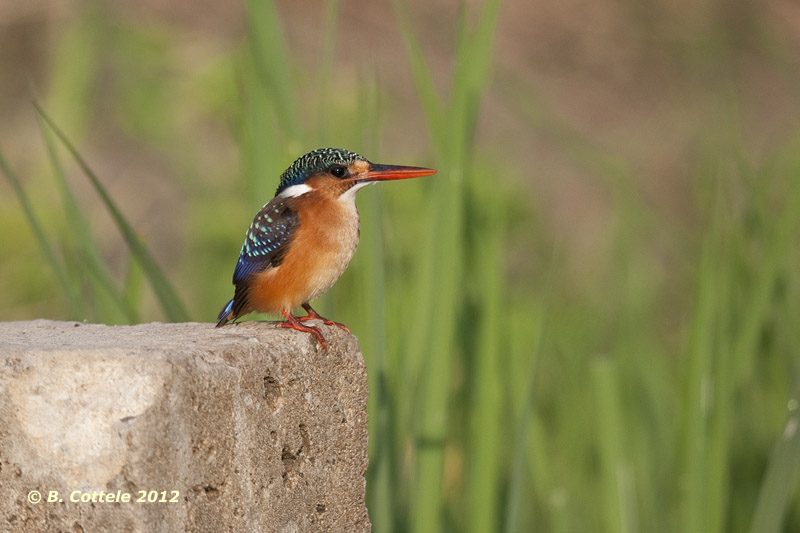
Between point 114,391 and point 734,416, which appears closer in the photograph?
point 114,391

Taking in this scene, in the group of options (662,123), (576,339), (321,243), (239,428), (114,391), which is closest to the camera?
(114,391)

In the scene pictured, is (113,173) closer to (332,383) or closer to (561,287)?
(561,287)

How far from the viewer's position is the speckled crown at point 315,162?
1.67m

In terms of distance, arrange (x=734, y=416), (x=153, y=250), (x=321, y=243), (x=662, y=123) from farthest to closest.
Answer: (x=662, y=123), (x=153, y=250), (x=734, y=416), (x=321, y=243)

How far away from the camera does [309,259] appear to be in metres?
1.62

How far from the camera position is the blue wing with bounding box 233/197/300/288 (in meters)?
1.64

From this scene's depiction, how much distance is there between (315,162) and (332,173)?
33 mm

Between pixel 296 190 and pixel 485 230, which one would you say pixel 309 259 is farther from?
pixel 485 230

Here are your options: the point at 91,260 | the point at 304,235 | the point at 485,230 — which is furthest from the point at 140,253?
the point at 485,230

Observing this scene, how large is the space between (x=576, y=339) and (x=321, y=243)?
2.14 m

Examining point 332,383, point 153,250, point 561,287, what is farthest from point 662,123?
point 332,383

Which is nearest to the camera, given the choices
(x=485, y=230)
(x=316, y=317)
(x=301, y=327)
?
(x=301, y=327)

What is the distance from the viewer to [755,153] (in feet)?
21.7

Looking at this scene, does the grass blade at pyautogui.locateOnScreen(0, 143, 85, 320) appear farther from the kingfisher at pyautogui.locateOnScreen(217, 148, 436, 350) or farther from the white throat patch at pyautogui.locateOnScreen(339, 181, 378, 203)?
the white throat patch at pyautogui.locateOnScreen(339, 181, 378, 203)
